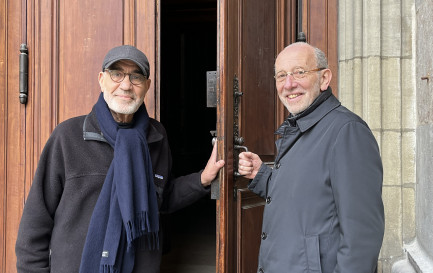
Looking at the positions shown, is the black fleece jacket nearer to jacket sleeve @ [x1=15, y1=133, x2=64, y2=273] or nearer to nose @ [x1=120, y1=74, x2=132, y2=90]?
jacket sleeve @ [x1=15, y1=133, x2=64, y2=273]

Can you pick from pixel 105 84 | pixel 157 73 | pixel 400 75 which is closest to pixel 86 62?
pixel 157 73

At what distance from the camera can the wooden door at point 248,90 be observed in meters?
2.25

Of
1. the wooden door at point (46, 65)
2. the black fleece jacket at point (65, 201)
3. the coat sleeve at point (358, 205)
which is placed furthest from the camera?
the wooden door at point (46, 65)

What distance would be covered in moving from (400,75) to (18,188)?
281cm

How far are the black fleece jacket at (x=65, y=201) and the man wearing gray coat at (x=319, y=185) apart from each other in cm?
76

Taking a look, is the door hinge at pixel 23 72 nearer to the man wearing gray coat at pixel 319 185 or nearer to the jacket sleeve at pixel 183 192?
the jacket sleeve at pixel 183 192

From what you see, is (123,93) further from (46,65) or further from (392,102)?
(392,102)

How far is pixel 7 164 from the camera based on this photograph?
10.6 feet

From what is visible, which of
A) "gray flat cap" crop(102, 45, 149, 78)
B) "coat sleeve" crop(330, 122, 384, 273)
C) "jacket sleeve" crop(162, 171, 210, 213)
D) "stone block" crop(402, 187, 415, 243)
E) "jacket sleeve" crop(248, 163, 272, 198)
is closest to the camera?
"coat sleeve" crop(330, 122, 384, 273)

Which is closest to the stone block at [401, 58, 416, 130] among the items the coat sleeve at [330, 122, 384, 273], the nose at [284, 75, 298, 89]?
the nose at [284, 75, 298, 89]

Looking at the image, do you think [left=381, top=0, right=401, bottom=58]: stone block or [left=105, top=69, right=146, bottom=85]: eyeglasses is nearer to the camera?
[left=105, top=69, right=146, bottom=85]: eyeglasses

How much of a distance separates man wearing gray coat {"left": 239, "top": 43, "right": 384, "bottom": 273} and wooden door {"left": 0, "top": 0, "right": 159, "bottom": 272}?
142cm

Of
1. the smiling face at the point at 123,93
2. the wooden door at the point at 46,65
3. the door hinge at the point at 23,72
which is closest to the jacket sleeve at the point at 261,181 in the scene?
the smiling face at the point at 123,93

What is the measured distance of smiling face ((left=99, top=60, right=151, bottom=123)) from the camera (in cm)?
220
